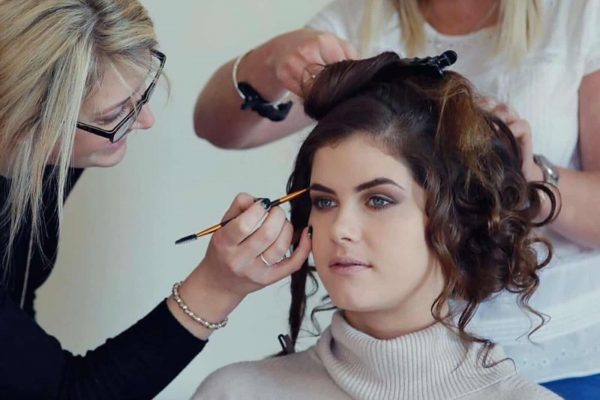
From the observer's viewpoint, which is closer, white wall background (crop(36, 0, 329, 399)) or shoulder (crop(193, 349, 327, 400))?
shoulder (crop(193, 349, 327, 400))

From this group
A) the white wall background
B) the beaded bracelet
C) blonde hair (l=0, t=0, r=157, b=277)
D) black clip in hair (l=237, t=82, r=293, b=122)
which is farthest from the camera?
the white wall background

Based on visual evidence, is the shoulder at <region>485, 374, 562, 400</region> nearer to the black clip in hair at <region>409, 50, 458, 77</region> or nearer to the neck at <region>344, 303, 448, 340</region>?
the neck at <region>344, 303, 448, 340</region>

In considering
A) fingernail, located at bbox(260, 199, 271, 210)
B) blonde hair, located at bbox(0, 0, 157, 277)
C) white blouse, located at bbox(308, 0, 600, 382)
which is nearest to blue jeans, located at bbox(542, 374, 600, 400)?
white blouse, located at bbox(308, 0, 600, 382)

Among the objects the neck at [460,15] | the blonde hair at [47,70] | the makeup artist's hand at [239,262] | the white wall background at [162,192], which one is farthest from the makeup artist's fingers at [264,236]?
the white wall background at [162,192]

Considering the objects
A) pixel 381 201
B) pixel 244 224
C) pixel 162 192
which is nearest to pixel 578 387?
pixel 381 201

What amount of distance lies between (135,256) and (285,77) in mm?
673

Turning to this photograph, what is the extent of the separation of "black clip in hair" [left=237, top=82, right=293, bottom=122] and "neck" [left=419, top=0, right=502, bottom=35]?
24cm

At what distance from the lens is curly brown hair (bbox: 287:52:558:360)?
3.66ft

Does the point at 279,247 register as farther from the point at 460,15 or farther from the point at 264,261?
the point at 460,15

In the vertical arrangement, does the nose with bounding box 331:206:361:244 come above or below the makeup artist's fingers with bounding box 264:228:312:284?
above

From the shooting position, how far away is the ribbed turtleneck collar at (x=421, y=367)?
113 cm

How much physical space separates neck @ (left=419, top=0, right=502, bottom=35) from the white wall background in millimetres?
562

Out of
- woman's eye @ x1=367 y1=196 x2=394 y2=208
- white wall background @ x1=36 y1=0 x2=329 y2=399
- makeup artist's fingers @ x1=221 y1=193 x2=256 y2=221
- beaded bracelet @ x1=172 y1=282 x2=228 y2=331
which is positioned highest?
woman's eye @ x1=367 y1=196 x2=394 y2=208

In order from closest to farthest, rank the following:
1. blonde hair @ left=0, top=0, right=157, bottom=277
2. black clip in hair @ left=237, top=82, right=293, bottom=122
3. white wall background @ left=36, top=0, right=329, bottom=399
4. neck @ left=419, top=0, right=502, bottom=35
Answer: blonde hair @ left=0, top=0, right=157, bottom=277 < neck @ left=419, top=0, right=502, bottom=35 < black clip in hair @ left=237, top=82, right=293, bottom=122 < white wall background @ left=36, top=0, right=329, bottom=399
